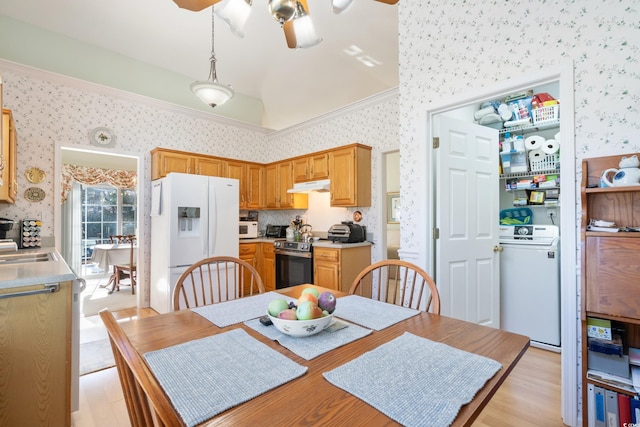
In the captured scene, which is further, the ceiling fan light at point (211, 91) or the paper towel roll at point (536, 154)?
the paper towel roll at point (536, 154)

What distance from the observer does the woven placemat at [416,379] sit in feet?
2.15

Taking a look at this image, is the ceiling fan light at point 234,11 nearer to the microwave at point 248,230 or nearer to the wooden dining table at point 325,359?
the wooden dining table at point 325,359

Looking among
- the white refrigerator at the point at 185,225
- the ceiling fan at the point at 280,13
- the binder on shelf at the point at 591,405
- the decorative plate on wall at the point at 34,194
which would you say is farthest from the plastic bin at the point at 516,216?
the decorative plate on wall at the point at 34,194

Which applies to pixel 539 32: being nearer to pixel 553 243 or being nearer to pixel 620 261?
pixel 620 261

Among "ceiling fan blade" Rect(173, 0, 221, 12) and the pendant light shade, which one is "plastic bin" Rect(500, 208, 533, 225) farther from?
"ceiling fan blade" Rect(173, 0, 221, 12)

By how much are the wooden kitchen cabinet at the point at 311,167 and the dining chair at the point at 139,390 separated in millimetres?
3553

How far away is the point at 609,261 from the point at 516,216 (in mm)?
2034

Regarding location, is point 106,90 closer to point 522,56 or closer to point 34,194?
point 34,194

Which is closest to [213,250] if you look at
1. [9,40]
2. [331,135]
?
[331,135]

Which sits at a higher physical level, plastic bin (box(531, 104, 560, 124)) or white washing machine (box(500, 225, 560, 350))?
plastic bin (box(531, 104, 560, 124))

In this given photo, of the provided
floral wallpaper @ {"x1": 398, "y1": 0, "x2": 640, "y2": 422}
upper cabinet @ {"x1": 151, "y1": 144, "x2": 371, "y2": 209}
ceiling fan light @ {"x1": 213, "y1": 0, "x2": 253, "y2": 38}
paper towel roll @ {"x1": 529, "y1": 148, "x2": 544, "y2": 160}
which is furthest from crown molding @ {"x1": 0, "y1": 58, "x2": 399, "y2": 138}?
ceiling fan light @ {"x1": 213, "y1": 0, "x2": 253, "y2": 38}

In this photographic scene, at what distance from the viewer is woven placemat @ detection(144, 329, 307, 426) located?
2.19ft

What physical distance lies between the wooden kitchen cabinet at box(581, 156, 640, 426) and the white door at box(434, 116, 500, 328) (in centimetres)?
93

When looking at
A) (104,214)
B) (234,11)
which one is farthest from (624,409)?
(104,214)
